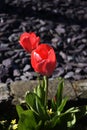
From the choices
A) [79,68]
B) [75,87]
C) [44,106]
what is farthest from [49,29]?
[44,106]

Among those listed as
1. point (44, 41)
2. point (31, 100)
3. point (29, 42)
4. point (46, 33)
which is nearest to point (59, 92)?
point (31, 100)

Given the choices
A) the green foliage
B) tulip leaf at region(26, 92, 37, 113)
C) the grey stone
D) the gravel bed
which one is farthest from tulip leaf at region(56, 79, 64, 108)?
the gravel bed

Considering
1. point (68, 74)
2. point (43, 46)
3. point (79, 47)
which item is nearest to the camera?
point (43, 46)

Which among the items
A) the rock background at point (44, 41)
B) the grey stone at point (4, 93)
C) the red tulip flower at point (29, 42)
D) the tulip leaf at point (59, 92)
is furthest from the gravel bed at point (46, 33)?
the red tulip flower at point (29, 42)

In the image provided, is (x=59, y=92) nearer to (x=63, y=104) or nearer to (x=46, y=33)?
(x=63, y=104)

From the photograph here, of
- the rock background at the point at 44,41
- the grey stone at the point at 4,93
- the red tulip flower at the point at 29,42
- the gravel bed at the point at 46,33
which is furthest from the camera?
the gravel bed at the point at 46,33

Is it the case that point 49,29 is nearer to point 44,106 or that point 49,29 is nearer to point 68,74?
point 68,74

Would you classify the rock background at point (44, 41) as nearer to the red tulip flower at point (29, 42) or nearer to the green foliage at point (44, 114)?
the green foliage at point (44, 114)
